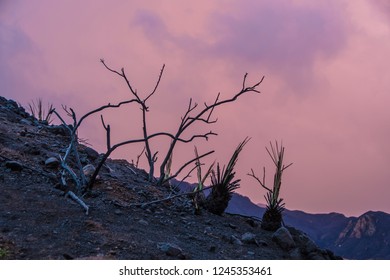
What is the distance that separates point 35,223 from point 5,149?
237 centimetres

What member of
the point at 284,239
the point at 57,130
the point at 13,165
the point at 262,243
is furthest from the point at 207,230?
the point at 57,130

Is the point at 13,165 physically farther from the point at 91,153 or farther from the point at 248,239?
the point at 248,239

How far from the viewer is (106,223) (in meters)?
4.77

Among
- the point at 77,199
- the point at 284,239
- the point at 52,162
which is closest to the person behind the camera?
the point at 77,199

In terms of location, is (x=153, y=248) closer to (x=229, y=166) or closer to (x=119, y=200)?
(x=119, y=200)

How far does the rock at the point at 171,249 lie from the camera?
424 centimetres

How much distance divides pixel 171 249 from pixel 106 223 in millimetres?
911

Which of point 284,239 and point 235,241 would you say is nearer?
point 235,241

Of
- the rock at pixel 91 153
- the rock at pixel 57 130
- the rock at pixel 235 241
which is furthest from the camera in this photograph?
the rock at pixel 57 130

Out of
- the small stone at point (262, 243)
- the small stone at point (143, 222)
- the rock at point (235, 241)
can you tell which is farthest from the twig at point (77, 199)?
the small stone at point (262, 243)

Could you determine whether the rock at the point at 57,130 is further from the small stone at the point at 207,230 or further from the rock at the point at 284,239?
the rock at the point at 284,239
